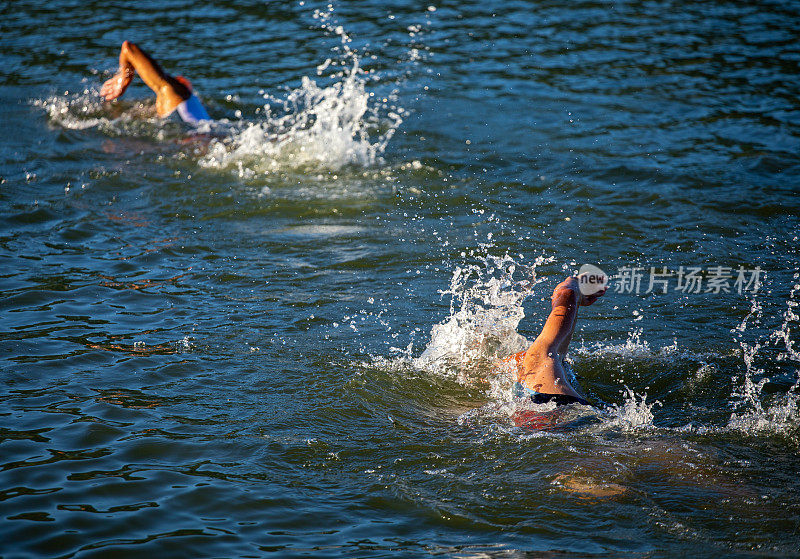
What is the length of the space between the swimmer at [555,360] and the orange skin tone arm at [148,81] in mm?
6752

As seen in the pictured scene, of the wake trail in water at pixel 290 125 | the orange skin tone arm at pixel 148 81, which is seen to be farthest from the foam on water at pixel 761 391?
the orange skin tone arm at pixel 148 81

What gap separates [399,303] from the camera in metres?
6.43

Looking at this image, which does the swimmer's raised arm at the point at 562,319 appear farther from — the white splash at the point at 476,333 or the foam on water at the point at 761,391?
the foam on water at the point at 761,391

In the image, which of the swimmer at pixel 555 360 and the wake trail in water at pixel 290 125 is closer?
the swimmer at pixel 555 360

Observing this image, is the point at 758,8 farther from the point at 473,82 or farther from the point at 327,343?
the point at 327,343

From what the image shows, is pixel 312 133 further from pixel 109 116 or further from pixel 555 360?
pixel 555 360

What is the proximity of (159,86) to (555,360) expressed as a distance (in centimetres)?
716

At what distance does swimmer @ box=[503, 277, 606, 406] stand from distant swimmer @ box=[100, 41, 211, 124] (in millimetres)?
6496

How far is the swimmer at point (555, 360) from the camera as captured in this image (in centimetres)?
488

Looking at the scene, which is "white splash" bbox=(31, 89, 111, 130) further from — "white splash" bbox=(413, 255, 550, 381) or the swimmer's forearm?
"white splash" bbox=(413, 255, 550, 381)

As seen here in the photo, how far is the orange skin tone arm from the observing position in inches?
395

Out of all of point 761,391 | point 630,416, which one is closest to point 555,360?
point 630,416

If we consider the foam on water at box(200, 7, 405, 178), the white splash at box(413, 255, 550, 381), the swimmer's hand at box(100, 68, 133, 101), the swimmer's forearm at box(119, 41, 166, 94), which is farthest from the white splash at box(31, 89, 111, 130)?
the white splash at box(413, 255, 550, 381)

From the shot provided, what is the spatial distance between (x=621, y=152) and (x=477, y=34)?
5.38 m
